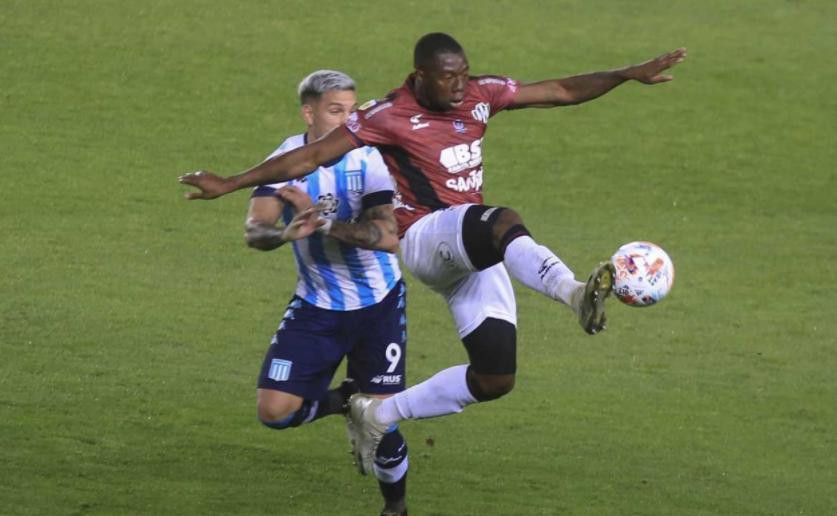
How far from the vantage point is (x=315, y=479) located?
34.3 feet

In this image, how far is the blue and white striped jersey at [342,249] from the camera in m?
9.39

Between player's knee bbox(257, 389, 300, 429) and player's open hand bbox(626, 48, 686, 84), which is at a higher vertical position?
player's open hand bbox(626, 48, 686, 84)

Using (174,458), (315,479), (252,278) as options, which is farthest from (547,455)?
(252,278)

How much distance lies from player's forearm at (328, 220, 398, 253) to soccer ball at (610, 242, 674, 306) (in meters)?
1.40

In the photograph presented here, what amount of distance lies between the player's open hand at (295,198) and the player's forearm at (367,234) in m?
0.35

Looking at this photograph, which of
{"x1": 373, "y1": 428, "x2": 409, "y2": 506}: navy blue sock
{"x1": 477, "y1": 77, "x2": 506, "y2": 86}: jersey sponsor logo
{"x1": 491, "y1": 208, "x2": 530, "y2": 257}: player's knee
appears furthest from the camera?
{"x1": 373, "y1": 428, "x2": 409, "y2": 506}: navy blue sock

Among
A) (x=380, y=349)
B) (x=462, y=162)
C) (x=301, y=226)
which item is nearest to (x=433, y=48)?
(x=462, y=162)

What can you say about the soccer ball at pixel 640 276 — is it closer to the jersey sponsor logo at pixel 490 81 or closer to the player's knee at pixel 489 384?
the player's knee at pixel 489 384

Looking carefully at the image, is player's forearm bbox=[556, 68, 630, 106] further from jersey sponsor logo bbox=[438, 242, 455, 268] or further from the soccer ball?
the soccer ball

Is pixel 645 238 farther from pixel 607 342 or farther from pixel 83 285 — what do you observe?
pixel 83 285

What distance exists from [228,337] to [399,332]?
149 inches

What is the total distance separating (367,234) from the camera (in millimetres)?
8633

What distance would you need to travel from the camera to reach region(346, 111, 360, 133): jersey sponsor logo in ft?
28.4

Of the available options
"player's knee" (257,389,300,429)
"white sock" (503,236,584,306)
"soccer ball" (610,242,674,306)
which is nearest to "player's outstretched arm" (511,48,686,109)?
"white sock" (503,236,584,306)
